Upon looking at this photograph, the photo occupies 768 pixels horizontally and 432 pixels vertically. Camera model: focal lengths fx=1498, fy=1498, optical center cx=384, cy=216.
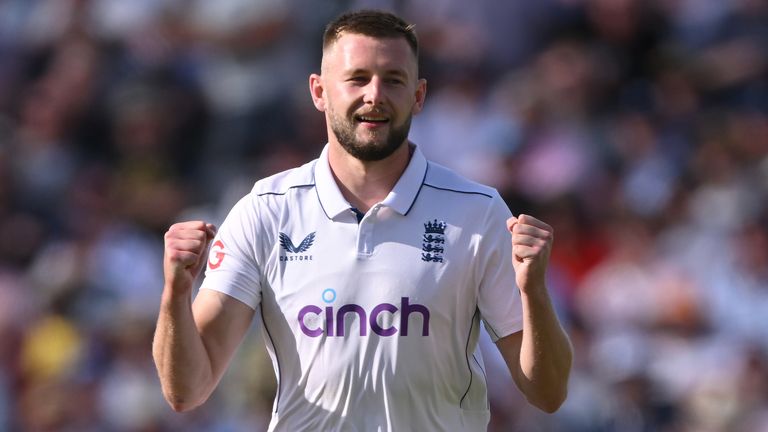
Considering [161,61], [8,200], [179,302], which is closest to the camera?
[179,302]

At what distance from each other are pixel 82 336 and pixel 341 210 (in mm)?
5504

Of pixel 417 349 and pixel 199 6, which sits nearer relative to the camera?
pixel 417 349

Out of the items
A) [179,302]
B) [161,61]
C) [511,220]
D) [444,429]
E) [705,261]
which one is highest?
[161,61]

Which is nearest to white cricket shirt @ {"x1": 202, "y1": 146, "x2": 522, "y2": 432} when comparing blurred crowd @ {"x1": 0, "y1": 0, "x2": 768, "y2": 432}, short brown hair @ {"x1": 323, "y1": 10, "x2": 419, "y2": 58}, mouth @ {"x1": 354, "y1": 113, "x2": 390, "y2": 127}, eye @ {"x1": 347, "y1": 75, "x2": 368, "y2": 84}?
mouth @ {"x1": 354, "y1": 113, "x2": 390, "y2": 127}

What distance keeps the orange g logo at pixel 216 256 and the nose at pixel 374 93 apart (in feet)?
2.32

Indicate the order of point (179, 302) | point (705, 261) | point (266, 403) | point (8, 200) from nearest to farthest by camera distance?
1. point (179, 302)
2. point (266, 403)
3. point (705, 261)
4. point (8, 200)

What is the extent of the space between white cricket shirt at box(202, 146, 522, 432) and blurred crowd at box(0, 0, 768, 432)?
3788mm

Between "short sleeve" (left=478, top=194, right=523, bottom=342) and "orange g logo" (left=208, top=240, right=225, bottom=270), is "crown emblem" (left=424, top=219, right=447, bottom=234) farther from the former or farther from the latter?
"orange g logo" (left=208, top=240, right=225, bottom=270)

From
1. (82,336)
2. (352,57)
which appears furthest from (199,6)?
(352,57)

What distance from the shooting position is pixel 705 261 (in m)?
10.0

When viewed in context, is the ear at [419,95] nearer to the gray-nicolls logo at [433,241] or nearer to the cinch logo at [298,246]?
the gray-nicolls logo at [433,241]

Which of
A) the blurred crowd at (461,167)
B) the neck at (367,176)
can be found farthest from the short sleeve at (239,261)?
the blurred crowd at (461,167)

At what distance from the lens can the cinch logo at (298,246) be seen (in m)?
4.95

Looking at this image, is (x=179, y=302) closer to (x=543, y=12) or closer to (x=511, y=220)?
(x=511, y=220)
